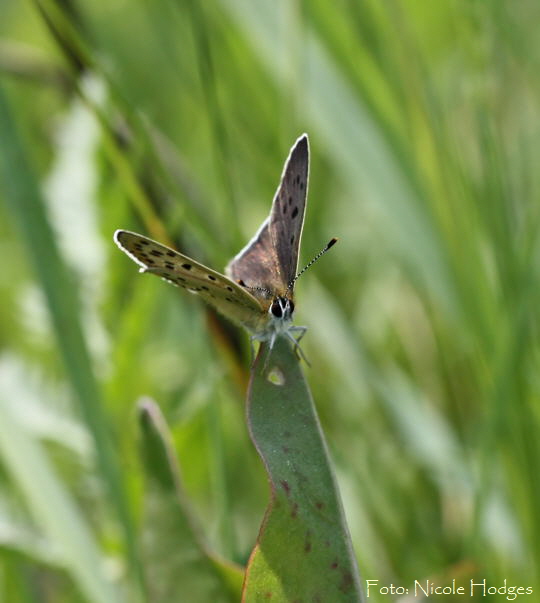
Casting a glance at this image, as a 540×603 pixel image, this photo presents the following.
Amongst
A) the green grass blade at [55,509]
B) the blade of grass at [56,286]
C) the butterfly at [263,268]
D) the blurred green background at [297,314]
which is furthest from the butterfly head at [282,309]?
the green grass blade at [55,509]

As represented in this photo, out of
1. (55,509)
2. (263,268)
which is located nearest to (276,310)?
(263,268)

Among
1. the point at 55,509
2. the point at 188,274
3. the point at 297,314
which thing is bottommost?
the point at 55,509

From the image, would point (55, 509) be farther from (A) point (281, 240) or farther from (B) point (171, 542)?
(A) point (281, 240)

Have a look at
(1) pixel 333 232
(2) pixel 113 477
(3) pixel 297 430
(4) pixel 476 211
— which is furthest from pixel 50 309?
(1) pixel 333 232

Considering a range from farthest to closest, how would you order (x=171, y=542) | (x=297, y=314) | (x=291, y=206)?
(x=297, y=314), (x=291, y=206), (x=171, y=542)

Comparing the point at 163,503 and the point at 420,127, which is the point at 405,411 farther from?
the point at 163,503

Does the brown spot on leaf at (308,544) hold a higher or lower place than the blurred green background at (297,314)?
lower

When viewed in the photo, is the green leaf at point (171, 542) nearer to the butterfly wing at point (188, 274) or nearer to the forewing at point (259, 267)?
the butterfly wing at point (188, 274)
